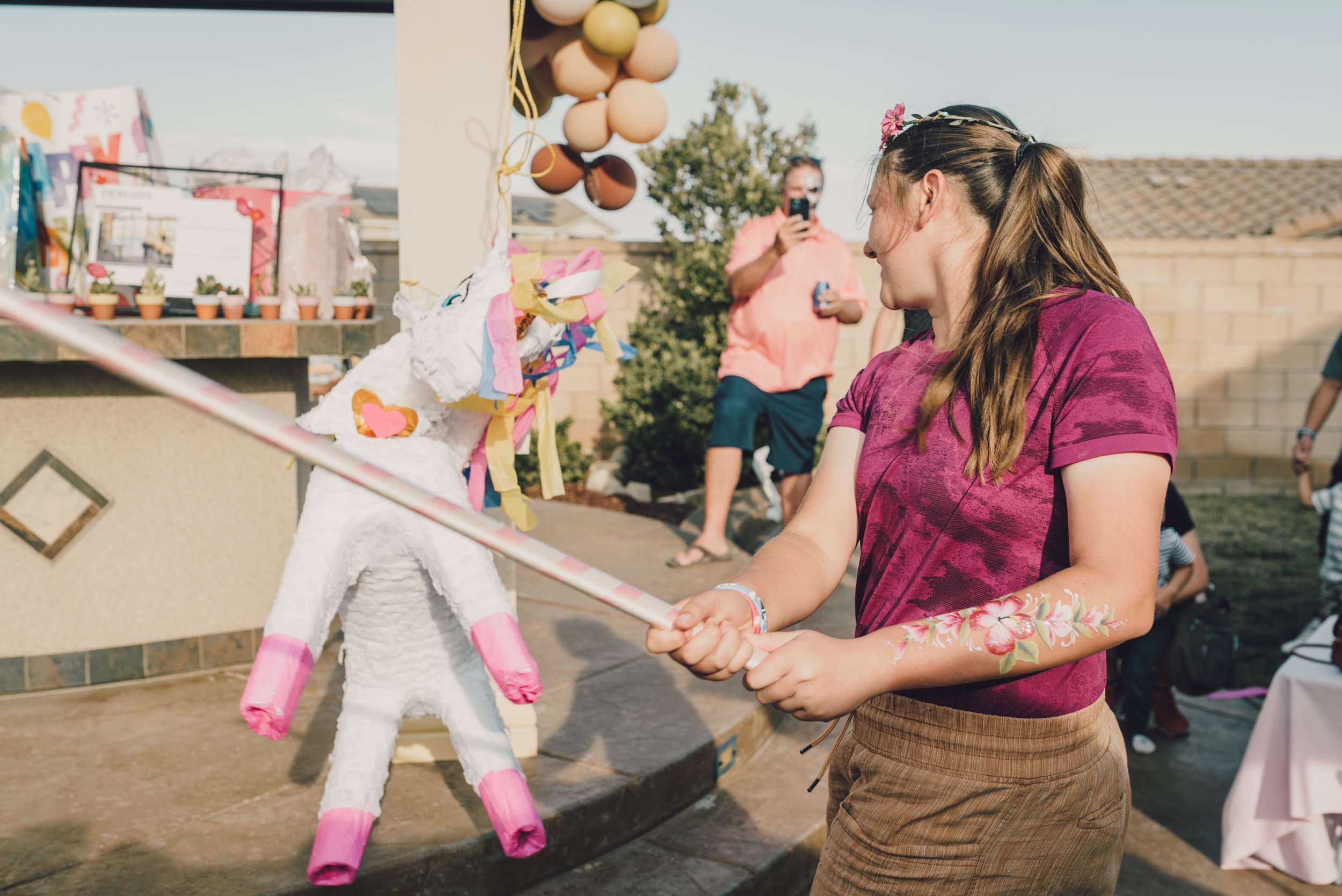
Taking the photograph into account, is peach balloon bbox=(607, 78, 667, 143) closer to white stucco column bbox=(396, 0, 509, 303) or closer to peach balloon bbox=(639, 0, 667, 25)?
peach balloon bbox=(639, 0, 667, 25)

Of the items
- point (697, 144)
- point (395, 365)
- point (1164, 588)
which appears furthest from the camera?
point (697, 144)

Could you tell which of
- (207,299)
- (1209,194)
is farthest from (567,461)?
(1209,194)

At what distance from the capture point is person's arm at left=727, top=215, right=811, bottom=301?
4742 millimetres

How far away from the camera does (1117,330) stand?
4.49 feet

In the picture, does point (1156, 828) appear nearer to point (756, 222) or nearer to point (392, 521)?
point (392, 521)

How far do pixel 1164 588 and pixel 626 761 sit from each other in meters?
2.24

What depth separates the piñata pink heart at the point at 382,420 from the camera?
254 cm

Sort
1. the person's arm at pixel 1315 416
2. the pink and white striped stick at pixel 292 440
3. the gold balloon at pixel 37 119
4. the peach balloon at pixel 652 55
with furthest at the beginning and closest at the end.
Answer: the person's arm at pixel 1315 416 → the gold balloon at pixel 37 119 → the peach balloon at pixel 652 55 → the pink and white striped stick at pixel 292 440

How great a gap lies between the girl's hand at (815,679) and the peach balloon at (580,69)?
2627 millimetres

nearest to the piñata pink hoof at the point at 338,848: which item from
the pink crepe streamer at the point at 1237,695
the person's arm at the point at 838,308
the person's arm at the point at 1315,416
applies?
the person's arm at the point at 838,308

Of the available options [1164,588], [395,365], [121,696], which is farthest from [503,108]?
[1164,588]

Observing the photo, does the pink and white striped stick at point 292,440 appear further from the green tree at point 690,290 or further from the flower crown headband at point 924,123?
the green tree at point 690,290

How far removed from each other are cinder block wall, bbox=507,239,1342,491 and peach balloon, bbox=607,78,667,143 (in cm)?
776

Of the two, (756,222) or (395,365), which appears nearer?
(395,365)
